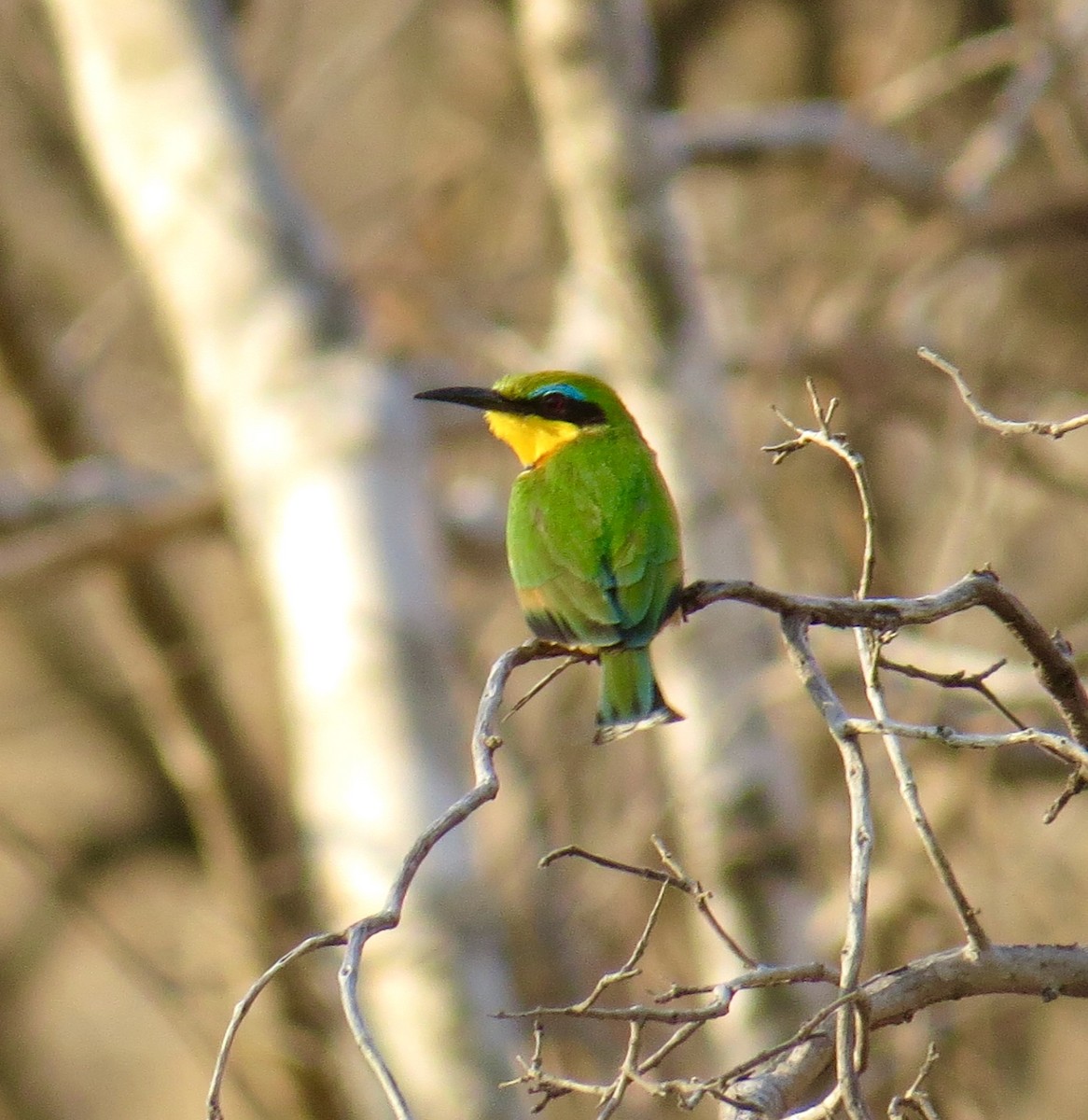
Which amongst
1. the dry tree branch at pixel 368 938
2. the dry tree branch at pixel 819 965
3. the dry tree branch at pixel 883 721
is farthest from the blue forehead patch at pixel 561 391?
the dry tree branch at pixel 368 938

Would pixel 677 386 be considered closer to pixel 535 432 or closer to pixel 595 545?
pixel 535 432

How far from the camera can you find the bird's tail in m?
2.57

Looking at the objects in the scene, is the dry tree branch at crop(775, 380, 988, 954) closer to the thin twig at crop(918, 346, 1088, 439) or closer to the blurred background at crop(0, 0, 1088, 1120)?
the thin twig at crop(918, 346, 1088, 439)

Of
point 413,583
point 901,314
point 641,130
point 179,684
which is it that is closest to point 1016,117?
point 901,314

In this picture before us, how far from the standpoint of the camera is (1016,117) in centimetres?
589

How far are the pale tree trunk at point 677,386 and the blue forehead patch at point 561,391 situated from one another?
1284mm

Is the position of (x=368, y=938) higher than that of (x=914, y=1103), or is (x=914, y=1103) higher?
(x=368, y=938)

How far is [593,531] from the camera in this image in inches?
117

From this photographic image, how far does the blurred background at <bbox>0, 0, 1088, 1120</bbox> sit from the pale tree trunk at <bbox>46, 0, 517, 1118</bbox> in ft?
0.05

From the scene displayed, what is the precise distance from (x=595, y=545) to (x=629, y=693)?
0.36m

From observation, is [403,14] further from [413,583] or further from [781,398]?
[413,583]

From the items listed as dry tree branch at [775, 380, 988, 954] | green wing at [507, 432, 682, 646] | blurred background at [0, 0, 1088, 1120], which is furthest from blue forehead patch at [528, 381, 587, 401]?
dry tree branch at [775, 380, 988, 954]

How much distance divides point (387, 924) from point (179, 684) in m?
5.75

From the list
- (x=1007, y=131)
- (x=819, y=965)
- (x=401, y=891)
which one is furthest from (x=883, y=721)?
(x=1007, y=131)
